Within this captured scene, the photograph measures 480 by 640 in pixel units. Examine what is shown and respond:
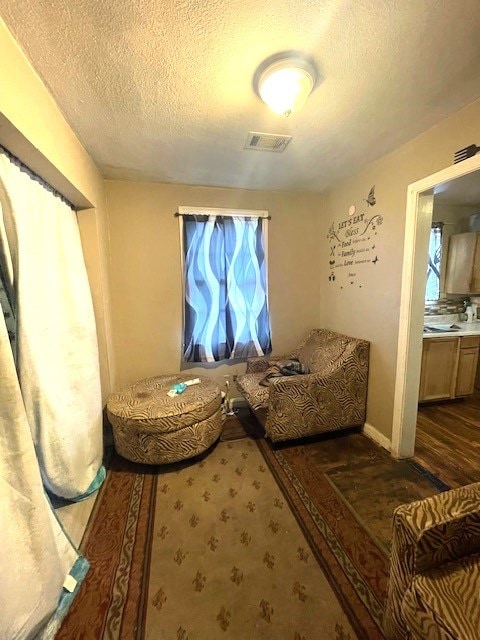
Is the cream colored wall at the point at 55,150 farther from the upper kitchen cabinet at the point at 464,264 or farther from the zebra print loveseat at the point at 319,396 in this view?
the upper kitchen cabinet at the point at 464,264

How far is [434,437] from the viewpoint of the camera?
2.42 metres

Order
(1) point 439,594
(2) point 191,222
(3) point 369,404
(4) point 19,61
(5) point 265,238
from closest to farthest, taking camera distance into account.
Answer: (1) point 439,594 < (4) point 19,61 < (3) point 369,404 < (2) point 191,222 < (5) point 265,238

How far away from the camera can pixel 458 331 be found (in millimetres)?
3018

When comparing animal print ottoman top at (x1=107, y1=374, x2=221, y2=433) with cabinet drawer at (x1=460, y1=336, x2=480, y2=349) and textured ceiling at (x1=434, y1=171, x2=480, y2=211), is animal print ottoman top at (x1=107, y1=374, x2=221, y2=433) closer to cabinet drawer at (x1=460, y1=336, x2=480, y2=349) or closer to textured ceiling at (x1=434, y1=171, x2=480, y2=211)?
textured ceiling at (x1=434, y1=171, x2=480, y2=211)

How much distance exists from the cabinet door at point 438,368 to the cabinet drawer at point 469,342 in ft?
0.23

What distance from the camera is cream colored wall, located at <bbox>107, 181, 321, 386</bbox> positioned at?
2551mm

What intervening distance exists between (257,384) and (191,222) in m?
1.72

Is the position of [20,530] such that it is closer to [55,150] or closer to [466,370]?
[55,150]

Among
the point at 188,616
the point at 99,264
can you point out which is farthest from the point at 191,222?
the point at 188,616

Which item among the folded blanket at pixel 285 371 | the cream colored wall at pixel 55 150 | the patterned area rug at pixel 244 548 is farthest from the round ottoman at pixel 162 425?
the folded blanket at pixel 285 371

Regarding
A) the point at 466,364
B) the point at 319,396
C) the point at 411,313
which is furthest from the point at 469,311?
the point at 319,396

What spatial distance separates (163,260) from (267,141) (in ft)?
4.65

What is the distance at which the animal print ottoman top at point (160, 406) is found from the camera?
191 centimetres

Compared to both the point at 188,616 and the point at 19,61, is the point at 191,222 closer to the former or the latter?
the point at 19,61
